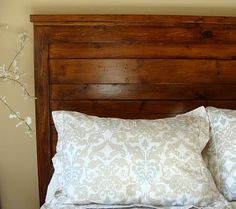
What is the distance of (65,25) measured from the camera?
2045 mm

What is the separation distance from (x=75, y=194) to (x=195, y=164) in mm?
546

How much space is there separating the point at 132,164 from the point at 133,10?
3.15ft

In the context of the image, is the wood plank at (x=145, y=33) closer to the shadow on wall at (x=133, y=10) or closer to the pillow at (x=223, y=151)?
the shadow on wall at (x=133, y=10)

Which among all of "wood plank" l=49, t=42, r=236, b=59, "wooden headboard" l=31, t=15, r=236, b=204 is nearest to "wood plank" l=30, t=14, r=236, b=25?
"wooden headboard" l=31, t=15, r=236, b=204

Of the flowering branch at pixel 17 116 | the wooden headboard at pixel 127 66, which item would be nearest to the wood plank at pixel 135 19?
the wooden headboard at pixel 127 66

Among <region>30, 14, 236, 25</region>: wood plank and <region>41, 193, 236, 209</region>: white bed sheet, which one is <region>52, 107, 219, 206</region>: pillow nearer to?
<region>41, 193, 236, 209</region>: white bed sheet

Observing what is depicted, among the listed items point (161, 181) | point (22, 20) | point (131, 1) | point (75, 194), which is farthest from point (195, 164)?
point (22, 20)

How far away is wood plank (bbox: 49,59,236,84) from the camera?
6.86 ft

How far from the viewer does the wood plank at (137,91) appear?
2.10 m

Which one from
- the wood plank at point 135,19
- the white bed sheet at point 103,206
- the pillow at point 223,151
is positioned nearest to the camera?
the white bed sheet at point 103,206

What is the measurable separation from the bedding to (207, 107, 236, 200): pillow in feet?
0.28

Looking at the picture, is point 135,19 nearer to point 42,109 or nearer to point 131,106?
point 131,106

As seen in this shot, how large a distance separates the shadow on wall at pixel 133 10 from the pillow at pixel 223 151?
2.11 ft

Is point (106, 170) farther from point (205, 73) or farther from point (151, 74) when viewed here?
point (205, 73)
